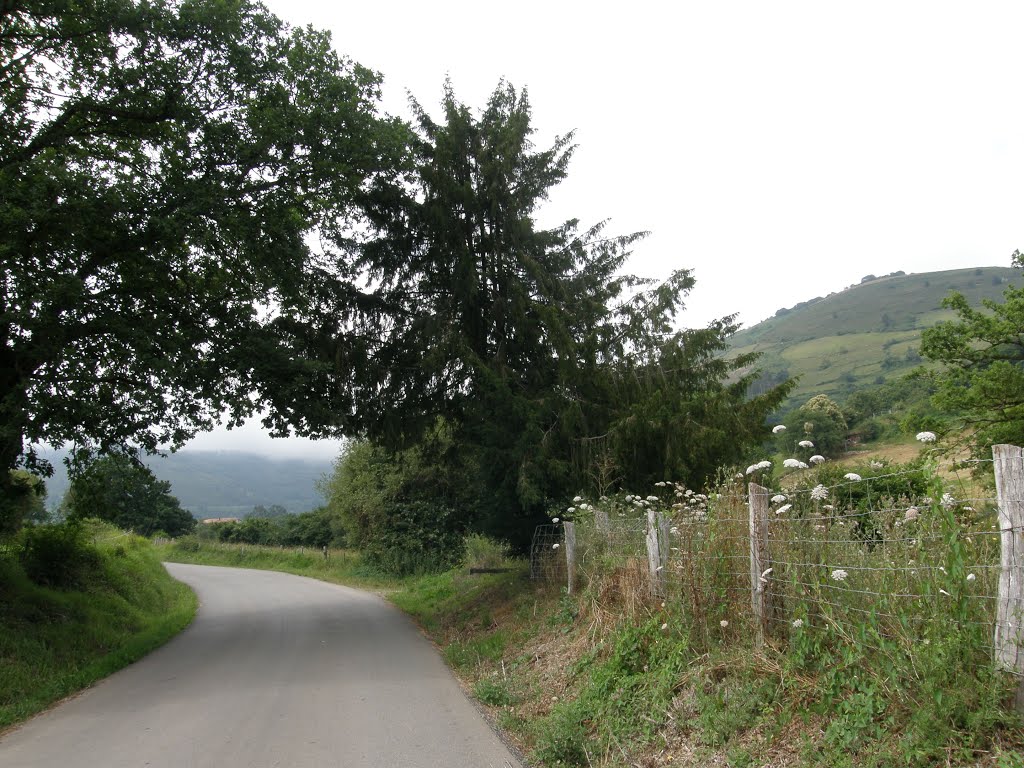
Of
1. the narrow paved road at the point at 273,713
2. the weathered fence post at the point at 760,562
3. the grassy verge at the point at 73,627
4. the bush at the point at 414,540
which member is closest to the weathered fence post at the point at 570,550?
the narrow paved road at the point at 273,713

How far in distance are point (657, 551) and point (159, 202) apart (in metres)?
9.90

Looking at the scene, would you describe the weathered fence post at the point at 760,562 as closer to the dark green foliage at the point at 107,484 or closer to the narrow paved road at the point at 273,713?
the narrow paved road at the point at 273,713

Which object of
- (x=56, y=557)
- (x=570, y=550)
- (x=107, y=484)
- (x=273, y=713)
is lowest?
(x=273, y=713)

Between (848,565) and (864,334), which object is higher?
(864,334)

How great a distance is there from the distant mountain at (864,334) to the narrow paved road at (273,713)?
270ft

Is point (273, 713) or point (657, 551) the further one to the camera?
point (273, 713)

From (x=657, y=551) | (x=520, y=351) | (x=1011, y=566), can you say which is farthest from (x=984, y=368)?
(x=1011, y=566)

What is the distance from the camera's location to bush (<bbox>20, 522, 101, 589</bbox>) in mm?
14773

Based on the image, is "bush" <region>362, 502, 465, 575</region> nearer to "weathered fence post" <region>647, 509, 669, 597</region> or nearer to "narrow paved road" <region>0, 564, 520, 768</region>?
"narrow paved road" <region>0, 564, 520, 768</region>

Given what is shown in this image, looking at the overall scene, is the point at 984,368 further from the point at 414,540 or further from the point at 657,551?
the point at 657,551

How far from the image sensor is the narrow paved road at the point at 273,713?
20.2ft

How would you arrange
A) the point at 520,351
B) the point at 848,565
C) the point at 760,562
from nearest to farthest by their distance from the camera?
the point at 848,565 < the point at 760,562 < the point at 520,351

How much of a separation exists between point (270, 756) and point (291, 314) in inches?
385

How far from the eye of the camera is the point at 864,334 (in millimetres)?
148125
